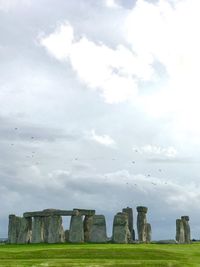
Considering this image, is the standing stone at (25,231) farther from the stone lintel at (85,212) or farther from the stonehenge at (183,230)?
the stonehenge at (183,230)

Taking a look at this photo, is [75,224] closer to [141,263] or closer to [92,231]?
[92,231]

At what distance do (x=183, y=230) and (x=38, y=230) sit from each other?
14.4 meters

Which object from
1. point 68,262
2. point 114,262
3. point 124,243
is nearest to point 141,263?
point 114,262

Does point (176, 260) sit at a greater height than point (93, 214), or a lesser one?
lesser

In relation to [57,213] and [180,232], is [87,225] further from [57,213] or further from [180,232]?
[180,232]

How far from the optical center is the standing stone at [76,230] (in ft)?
174

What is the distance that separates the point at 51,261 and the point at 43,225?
20.2 m

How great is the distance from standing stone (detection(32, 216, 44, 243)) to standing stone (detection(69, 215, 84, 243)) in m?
2.98

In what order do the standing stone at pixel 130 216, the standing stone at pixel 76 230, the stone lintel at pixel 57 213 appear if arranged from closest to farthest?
the standing stone at pixel 76 230, the stone lintel at pixel 57 213, the standing stone at pixel 130 216

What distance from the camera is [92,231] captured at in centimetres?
5262

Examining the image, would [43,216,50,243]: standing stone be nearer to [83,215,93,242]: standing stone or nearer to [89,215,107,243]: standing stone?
[83,215,93,242]: standing stone

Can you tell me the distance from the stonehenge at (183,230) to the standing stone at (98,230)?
31.1ft

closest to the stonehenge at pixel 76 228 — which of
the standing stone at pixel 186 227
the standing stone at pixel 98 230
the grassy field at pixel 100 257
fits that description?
the standing stone at pixel 98 230

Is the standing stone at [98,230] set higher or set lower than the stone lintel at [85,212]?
lower
